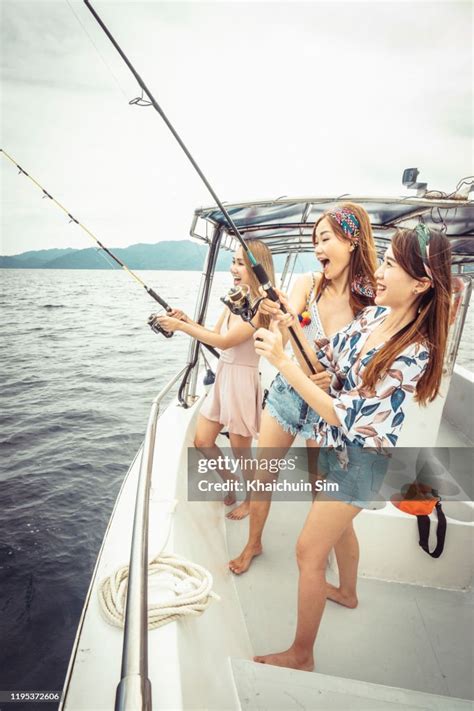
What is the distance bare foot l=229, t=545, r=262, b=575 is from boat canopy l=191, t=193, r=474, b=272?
1991mm

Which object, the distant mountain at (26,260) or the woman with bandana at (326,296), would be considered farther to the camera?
the distant mountain at (26,260)

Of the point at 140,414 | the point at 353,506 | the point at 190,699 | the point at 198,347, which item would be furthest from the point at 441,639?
the point at 140,414

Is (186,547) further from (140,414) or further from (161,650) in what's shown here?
(140,414)

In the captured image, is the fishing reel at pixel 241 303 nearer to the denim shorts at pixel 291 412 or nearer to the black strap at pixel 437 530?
the denim shorts at pixel 291 412

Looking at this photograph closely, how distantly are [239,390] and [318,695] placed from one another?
1.41 metres

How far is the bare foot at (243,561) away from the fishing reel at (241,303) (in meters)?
1.33

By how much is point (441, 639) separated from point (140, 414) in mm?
6550

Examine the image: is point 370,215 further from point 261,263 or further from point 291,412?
point 291,412

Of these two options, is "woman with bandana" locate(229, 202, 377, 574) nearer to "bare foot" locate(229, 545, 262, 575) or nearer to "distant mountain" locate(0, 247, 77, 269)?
"bare foot" locate(229, 545, 262, 575)

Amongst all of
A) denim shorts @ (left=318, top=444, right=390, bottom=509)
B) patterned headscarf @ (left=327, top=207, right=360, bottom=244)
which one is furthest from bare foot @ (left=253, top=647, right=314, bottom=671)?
patterned headscarf @ (left=327, top=207, right=360, bottom=244)

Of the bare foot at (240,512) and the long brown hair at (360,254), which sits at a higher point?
the long brown hair at (360,254)

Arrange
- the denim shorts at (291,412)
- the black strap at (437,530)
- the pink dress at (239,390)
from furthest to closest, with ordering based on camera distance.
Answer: the pink dress at (239,390) < the black strap at (437,530) < the denim shorts at (291,412)

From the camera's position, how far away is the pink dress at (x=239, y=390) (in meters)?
2.22
